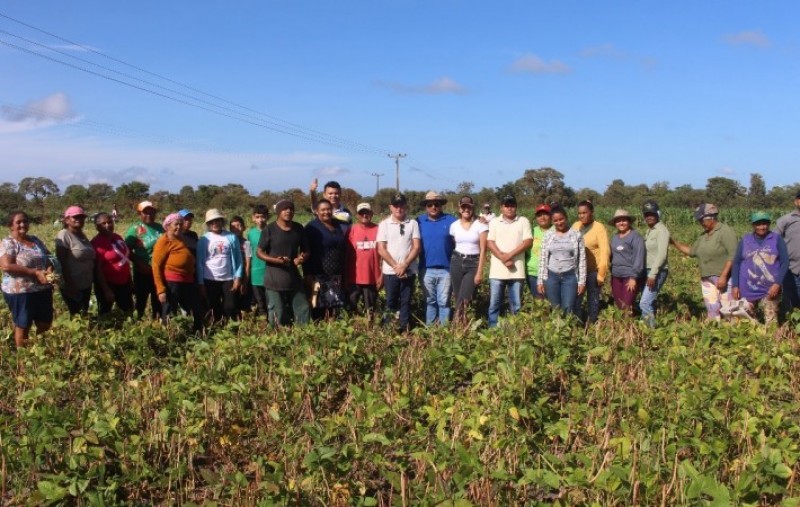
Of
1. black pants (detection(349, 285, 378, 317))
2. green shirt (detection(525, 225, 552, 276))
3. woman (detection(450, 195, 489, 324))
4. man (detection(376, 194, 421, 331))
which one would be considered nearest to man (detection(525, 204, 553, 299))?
green shirt (detection(525, 225, 552, 276))

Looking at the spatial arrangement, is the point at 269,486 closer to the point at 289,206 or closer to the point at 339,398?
the point at 339,398

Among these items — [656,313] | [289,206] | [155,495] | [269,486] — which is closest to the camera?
[269,486]

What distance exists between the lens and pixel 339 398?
507cm

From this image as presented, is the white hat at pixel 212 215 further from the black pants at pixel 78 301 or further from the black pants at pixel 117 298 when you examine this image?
the black pants at pixel 78 301

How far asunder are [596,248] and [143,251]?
5.29 metres

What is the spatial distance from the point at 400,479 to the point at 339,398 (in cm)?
204

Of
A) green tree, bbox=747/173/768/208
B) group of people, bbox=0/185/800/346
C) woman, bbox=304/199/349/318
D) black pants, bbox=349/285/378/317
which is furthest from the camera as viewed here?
green tree, bbox=747/173/768/208

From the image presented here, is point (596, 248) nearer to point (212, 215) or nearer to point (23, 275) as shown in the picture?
point (212, 215)

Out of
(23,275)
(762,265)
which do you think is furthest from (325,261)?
(762,265)

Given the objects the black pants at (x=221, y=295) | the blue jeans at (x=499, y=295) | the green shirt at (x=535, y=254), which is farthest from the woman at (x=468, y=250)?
the black pants at (x=221, y=295)

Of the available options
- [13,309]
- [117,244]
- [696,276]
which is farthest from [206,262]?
[696,276]

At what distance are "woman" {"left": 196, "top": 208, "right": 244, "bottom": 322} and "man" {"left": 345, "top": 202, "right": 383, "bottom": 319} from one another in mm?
1303

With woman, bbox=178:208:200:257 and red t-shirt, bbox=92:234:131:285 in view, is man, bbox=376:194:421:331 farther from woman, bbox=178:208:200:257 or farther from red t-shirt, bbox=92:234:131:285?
red t-shirt, bbox=92:234:131:285

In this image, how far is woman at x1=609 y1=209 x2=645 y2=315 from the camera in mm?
7652
